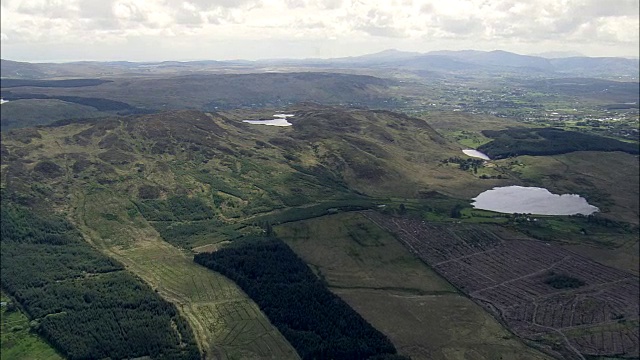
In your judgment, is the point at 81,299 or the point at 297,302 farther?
the point at 81,299

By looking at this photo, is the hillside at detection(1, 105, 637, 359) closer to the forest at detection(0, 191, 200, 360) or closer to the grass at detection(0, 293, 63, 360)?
the forest at detection(0, 191, 200, 360)

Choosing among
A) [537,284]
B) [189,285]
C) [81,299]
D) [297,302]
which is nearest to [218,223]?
[189,285]

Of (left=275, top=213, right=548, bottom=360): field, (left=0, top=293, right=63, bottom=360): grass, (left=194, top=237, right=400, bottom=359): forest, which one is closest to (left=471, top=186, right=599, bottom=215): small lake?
Result: (left=275, top=213, right=548, bottom=360): field

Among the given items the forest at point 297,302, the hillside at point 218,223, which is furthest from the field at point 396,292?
the forest at point 297,302

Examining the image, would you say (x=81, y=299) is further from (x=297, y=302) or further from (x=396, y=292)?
(x=396, y=292)

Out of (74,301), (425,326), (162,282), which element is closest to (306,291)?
(425,326)

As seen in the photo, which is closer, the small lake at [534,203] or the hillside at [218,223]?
the hillside at [218,223]

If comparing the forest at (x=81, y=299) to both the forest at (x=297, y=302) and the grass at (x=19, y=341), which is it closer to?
the grass at (x=19, y=341)
